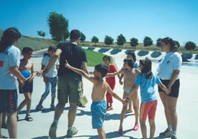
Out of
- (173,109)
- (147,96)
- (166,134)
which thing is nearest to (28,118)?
(147,96)

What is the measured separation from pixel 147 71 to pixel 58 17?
45.8 m

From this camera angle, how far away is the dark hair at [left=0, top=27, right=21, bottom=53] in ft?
8.09

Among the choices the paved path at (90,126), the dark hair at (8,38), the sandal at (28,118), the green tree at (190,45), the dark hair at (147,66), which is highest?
the green tree at (190,45)

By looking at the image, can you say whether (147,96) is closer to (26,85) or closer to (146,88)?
(146,88)

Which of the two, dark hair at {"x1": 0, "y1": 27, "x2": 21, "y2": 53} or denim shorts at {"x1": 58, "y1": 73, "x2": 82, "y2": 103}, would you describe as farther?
denim shorts at {"x1": 58, "y1": 73, "x2": 82, "y2": 103}

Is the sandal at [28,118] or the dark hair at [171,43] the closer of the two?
the dark hair at [171,43]

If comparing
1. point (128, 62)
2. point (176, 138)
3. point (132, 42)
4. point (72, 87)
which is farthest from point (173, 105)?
point (132, 42)

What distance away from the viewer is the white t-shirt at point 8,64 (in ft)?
7.98

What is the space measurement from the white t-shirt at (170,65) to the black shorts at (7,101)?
2967 mm

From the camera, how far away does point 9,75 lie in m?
2.55

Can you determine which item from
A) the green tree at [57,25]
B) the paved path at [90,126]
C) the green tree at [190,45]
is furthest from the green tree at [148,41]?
the paved path at [90,126]

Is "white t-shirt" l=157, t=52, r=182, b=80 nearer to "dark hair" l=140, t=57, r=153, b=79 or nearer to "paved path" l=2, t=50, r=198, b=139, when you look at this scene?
"dark hair" l=140, t=57, r=153, b=79

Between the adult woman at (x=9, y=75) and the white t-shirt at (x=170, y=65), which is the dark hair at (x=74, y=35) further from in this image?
the white t-shirt at (x=170, y=65)

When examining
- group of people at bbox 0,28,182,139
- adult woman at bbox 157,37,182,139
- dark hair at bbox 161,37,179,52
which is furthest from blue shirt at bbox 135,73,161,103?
dark hair at bbox 161,37,179,52
